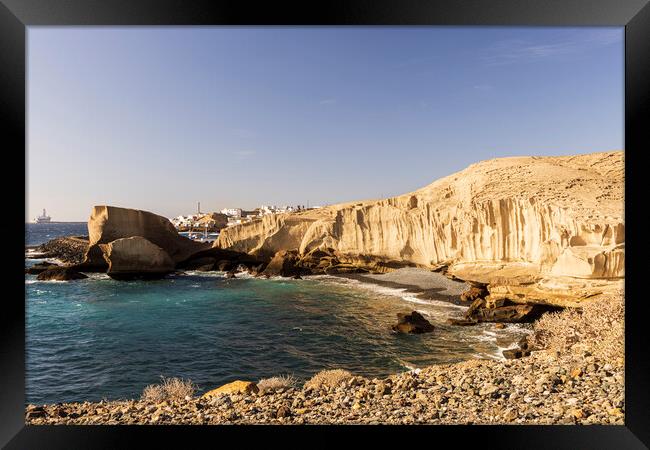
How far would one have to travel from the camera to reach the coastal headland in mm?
3621

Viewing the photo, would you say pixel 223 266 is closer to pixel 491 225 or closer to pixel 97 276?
pixel 97 276

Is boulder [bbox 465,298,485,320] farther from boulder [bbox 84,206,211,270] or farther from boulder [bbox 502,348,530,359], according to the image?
boulder [bbox 84,206,211,270]

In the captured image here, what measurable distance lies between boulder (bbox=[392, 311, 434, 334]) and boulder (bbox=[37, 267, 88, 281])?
2023 cm

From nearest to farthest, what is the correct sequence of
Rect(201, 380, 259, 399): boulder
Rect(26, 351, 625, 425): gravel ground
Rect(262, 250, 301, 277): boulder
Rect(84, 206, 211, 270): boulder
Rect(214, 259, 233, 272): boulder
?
1. Rect(26, 351, 625, 425): gravel ground
2. Rect(201, 380, 259, 399): boulder
3. Rect(84, 206, 211, 270): boulder
4. Rect(262, 250, 301, 277): boulder
5. Rect(214, 259, 233, 272): boulder

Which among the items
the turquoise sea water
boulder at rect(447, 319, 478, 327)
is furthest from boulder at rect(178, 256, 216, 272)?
boulder at rect(447, 319, 478, 327)

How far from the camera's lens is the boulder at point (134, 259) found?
1992cm

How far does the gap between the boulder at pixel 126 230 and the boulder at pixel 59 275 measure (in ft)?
4.76

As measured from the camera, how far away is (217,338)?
937cm

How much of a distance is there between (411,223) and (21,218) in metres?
19.1

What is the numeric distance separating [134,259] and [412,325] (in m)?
18.6

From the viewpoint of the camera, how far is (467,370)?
197 inches

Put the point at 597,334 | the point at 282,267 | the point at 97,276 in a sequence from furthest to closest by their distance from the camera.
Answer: the point at 282,267, the point at 97,276, the point at 597,334

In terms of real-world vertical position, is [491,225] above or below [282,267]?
above

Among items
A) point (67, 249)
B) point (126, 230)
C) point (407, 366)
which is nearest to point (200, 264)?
point (126, 230)
